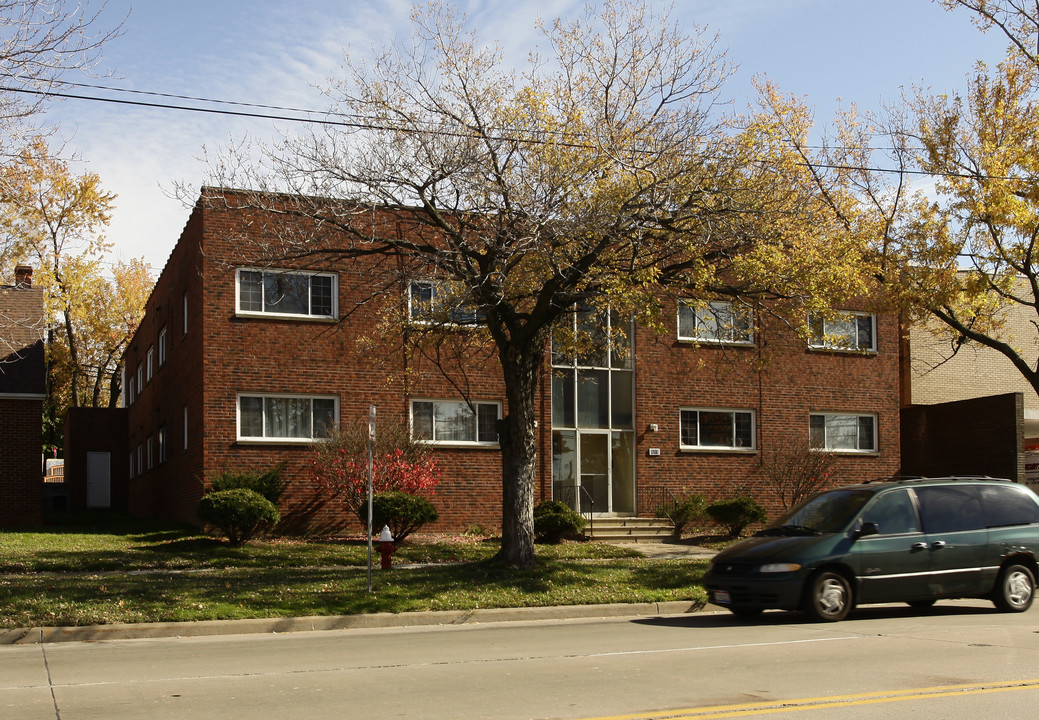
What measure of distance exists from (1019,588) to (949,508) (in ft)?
4.56

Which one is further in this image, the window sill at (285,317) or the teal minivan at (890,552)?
the window sill at (285,317)

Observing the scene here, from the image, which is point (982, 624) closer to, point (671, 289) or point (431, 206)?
point (671, 289)

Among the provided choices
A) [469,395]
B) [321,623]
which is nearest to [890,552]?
[321,623]

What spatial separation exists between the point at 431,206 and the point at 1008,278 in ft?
37.1

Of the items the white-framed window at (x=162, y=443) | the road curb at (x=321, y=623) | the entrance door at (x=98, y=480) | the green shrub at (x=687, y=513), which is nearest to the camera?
the road curb at (x=321, y=623)

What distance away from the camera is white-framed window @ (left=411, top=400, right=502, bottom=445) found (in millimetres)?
24672

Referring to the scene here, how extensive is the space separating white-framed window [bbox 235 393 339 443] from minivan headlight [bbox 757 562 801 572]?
12.7 m

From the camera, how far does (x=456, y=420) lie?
25.0m

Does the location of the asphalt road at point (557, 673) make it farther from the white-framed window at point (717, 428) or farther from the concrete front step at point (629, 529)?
the white-framed window at point (717, 428)

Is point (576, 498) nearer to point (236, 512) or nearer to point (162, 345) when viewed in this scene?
point (236, 512)

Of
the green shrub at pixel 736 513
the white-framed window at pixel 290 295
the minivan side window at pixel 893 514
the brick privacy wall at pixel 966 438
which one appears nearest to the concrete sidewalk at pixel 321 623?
the minivan side window at pixel 893 514

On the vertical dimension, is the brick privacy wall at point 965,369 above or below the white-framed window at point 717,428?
above

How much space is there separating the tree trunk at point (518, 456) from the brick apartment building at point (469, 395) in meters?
3.07

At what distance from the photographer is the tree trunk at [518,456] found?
54.9ft
